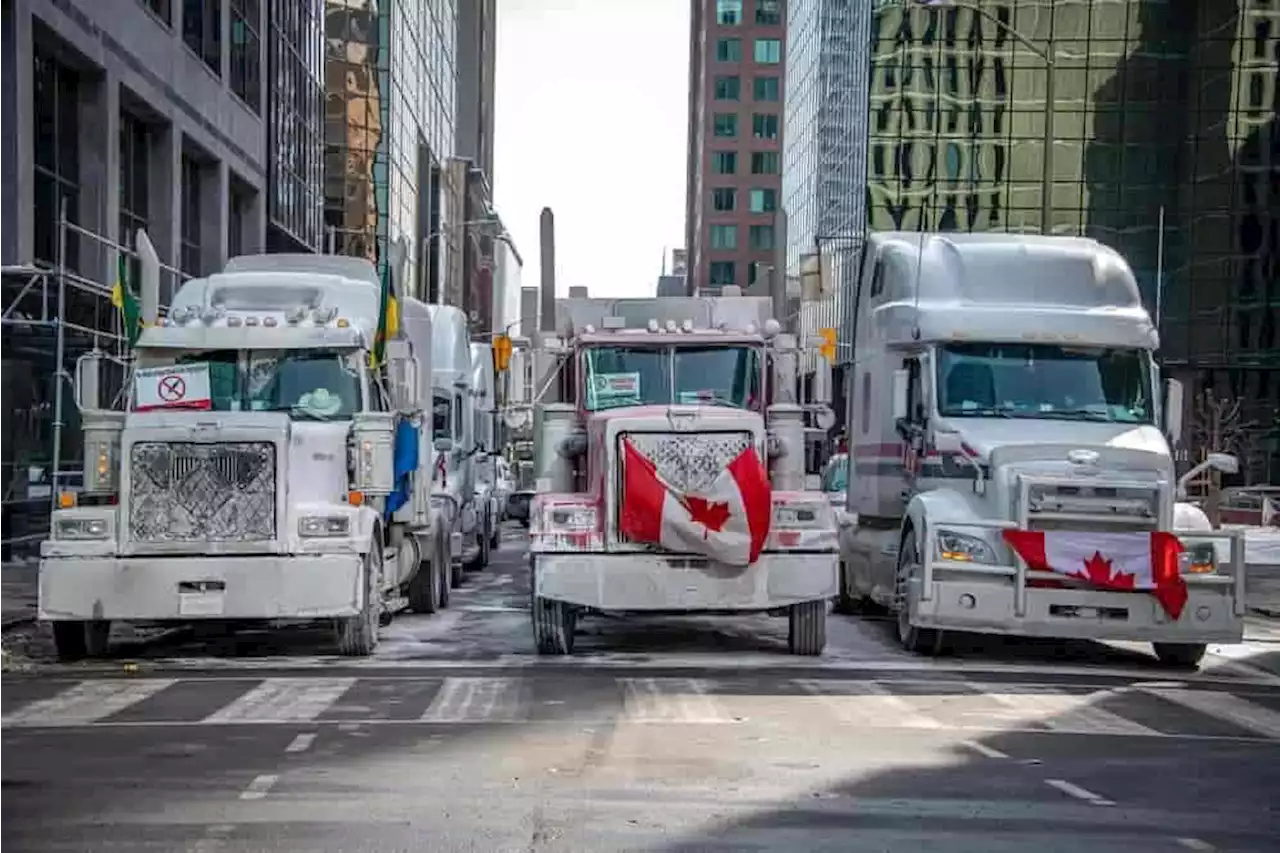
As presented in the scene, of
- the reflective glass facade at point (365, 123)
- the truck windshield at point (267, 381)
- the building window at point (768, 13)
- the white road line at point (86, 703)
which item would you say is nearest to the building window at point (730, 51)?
the building window at point (768, 13)

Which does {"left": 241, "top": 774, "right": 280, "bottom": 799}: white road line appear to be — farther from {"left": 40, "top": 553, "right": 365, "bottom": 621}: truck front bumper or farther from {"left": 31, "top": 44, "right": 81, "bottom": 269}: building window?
{"left": 31, "top": 44, "right": 81, "bottom": 269}: building window

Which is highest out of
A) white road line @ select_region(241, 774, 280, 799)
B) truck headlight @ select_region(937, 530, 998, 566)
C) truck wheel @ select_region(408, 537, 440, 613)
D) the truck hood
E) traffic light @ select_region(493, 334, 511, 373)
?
traffic light @ select_region(493, 334, 511, 373)

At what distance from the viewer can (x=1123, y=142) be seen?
2660 inches

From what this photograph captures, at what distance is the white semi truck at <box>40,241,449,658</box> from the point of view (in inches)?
567

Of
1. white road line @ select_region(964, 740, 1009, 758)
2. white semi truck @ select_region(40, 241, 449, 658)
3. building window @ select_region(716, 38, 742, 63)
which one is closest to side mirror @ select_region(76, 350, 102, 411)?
white semi truck @ select_region(40, 241, 449, 658)

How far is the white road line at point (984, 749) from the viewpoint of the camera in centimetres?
1016

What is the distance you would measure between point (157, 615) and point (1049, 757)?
776 centimetres

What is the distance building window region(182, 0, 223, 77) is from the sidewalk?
14573 millimetres

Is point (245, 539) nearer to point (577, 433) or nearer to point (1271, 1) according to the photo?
Result: point (577, 433)

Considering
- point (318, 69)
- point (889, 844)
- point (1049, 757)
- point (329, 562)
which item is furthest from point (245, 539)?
point (318, 69)

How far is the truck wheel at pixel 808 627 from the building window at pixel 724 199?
122m

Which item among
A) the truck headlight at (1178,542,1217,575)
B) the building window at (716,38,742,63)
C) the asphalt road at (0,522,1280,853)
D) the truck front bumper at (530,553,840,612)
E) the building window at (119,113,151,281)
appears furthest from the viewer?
the building window at (716,38,742,63)

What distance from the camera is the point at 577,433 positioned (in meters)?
16.0

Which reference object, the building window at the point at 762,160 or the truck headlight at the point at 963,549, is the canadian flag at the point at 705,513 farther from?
the building window at the point at 762,160
